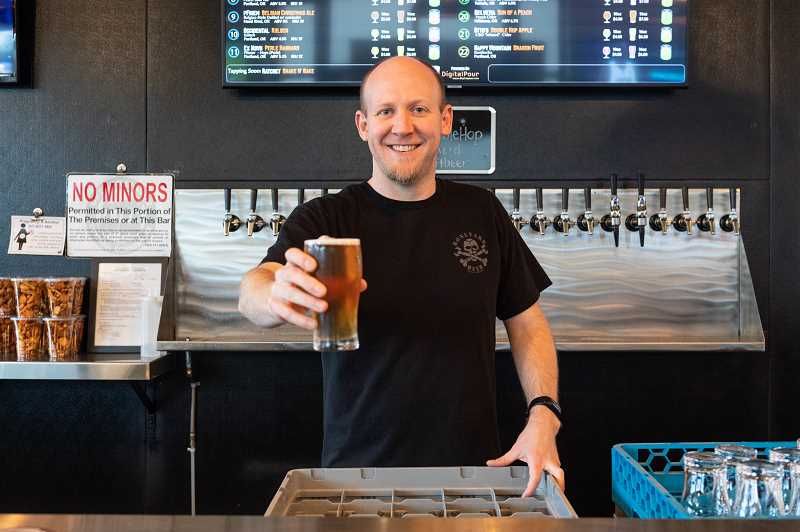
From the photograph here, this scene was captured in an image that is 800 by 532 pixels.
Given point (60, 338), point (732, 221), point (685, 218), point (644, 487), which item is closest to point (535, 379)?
point (644, 487)

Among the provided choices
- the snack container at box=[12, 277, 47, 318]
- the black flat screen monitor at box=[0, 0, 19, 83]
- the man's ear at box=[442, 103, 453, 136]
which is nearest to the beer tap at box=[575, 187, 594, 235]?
the man's ear at box=[442, 103, 453, 136]

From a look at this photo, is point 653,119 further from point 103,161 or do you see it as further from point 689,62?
point 103,161

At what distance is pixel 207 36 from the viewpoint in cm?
289

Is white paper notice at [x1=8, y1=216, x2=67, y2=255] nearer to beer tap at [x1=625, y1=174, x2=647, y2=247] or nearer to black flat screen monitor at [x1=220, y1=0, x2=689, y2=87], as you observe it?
black flat screen monitor at [x1=220, y1=0, x2=689, y2=87]

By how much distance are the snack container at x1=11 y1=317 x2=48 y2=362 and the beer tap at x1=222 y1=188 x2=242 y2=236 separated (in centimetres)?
69

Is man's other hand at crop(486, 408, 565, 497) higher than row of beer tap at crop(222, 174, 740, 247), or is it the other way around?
row of beer tap at crop(222, 174, 740, 247)

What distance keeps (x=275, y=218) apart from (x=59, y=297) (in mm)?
787

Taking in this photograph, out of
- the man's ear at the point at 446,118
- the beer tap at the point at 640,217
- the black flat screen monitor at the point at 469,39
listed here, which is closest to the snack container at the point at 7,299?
the black flat screen monitor at the point at 469,39

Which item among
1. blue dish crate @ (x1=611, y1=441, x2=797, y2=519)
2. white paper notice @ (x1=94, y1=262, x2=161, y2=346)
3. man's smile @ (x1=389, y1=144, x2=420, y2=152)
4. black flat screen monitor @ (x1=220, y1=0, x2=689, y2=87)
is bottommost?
blue dish crate @ (x1=611, y1=441, x2=797, y2=519)

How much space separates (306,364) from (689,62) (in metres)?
1.80

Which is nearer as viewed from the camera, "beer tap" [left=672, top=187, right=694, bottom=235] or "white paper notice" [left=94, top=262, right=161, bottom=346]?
"beer tap" [left=672, top=187, right=694, bottom=235]

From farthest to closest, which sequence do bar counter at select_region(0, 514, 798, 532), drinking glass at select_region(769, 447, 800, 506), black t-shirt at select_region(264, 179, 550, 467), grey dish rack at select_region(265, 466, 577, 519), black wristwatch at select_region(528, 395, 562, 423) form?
1. black t-shirt at select_region(264, 179, 550, 467)
2. black wristwatch at select_region(528, 395, 562, 423)
3. drinking glass at select_region(769, 447, 800, 506)
4. grey dish rack at select_region(265, 466, 577, 519)
5. bar counter at select_region(0, 514, 798, 532)

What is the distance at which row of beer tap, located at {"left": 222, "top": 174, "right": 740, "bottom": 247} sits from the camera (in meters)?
2.71

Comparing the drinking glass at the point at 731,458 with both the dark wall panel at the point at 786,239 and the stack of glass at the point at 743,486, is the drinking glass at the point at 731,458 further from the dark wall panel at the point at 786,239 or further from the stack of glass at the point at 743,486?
the dark wall panel at the point at 786,239
